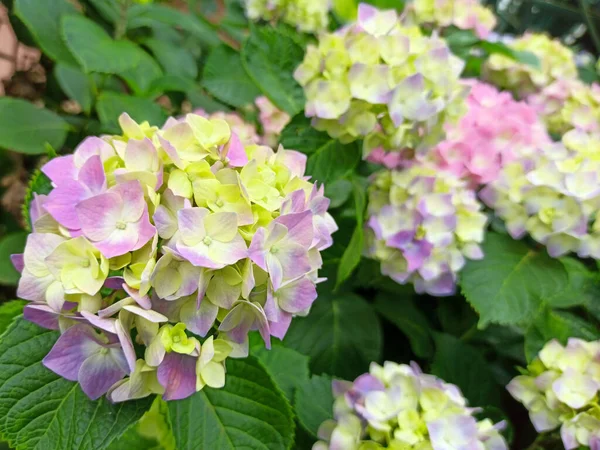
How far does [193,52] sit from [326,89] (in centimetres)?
57

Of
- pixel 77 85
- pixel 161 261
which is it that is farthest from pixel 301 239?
pixel 77 85

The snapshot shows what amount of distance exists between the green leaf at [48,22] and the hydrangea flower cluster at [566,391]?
657 millimetres

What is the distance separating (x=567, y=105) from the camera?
0.82 meters

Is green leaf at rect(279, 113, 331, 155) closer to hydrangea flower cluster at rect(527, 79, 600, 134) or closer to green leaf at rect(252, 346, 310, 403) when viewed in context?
green leaf at rect(252, 346, 310, 403)

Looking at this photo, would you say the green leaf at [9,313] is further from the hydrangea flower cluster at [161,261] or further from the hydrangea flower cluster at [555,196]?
the hydrangea flower cluster at [555,196]

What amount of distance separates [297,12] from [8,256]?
548mm

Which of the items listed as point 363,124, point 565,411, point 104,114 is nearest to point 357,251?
point 363,124

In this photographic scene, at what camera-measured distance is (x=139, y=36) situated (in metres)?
0.87

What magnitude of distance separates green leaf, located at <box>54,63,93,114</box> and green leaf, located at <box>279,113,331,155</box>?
0.33 meters

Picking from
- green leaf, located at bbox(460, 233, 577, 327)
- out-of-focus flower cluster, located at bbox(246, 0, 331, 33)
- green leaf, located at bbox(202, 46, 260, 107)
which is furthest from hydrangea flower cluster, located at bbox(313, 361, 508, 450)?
out-of-focus flower cluster, located at bbox(246, 0, 331, 33)

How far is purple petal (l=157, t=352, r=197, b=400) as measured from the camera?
0.34m

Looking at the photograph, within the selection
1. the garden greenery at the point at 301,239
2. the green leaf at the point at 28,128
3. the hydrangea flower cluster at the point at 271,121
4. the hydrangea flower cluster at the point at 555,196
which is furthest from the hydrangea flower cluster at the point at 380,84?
the green leaf at the point at 28,128

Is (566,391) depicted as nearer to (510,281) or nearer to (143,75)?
(510,281)

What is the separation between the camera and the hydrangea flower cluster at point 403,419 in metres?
0.43
